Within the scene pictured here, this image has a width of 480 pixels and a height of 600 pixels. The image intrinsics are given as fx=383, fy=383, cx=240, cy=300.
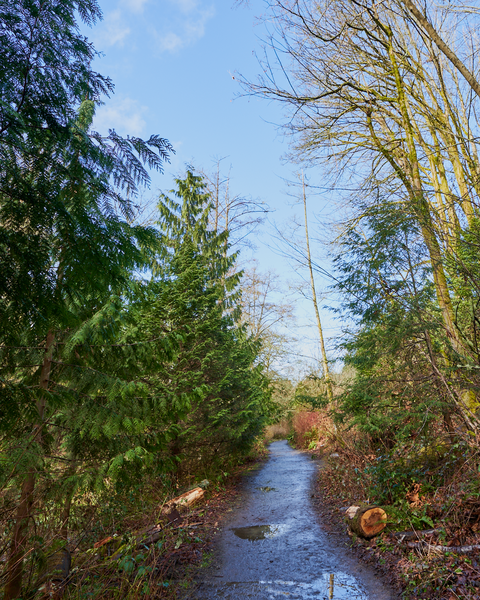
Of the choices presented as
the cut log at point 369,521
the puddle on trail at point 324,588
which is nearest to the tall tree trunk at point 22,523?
the puddle on trail at point 324,588

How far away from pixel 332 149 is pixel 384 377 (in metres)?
5.25

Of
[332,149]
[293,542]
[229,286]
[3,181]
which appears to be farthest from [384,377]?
[229,286]

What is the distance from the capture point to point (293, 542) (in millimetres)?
6059

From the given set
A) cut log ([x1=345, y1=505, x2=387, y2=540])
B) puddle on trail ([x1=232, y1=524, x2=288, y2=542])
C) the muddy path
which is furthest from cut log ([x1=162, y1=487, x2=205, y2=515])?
cut log ([x1=345, y1=505, x2=387, y2=540])

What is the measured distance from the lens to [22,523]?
11.9 feet

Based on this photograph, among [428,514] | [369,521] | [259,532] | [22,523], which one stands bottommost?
[259,532]

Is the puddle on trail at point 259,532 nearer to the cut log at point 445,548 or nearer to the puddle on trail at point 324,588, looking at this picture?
the puddle on trail at point 324,588

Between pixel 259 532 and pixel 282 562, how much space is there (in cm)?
150

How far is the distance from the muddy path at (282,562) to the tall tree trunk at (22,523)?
6.35 ft

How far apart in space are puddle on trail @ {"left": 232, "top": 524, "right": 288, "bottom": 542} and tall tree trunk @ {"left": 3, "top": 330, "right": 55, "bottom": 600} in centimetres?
374

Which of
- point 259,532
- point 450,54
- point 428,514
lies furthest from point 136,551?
point 450,54

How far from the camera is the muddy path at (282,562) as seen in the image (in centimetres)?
433

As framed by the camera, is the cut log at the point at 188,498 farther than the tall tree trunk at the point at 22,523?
Yes

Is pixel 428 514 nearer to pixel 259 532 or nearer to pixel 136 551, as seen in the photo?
pixel 259 532
